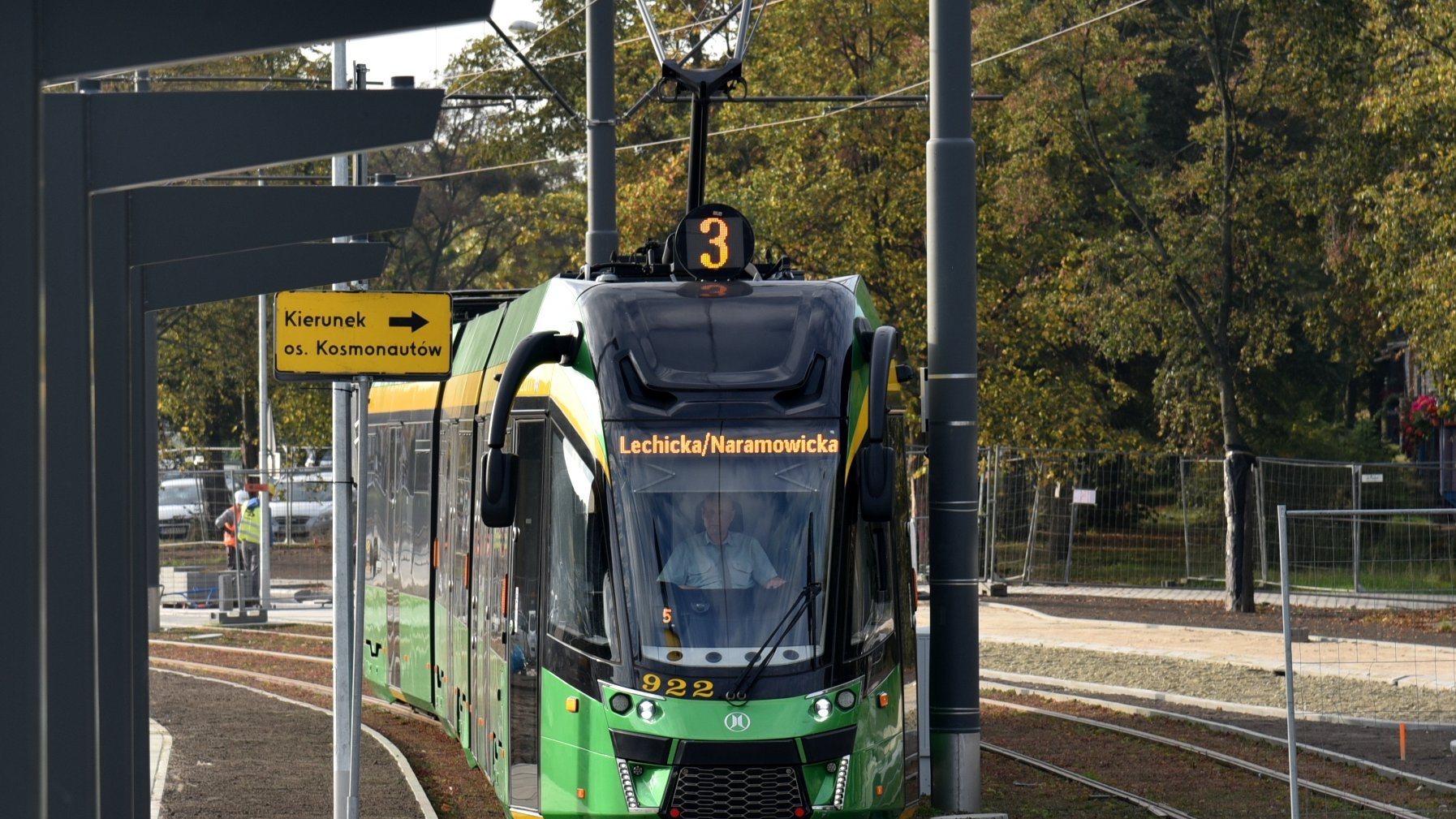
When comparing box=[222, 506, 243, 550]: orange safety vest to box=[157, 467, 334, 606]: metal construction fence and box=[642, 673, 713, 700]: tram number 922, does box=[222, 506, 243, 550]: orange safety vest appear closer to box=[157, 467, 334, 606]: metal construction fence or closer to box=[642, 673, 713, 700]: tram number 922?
box=[157, 467, 334, 606]: metal construction fence

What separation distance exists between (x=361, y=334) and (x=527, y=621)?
173cm

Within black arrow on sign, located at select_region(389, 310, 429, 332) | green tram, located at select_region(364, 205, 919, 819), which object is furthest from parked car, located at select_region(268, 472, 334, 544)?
green tram, located at select_region(364, 205, 919, 819)

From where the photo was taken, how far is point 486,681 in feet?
38.7

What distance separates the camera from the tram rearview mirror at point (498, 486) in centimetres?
951

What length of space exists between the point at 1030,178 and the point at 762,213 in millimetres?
4381

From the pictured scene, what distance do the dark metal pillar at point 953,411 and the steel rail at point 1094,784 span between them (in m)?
1.17

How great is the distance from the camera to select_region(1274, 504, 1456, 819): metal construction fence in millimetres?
14180

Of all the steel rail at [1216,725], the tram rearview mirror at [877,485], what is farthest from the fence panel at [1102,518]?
the tram rearview mirror at [877,485]

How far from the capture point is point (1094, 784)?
44.3ft

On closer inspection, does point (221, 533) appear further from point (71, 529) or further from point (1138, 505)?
point (71, 529)

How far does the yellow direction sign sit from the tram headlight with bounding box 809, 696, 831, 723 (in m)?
2.66

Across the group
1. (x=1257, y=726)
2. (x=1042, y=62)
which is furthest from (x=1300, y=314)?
(x=1257, y=726)

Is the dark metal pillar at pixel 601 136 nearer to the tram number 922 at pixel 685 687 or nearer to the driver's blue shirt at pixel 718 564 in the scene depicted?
the driver's blue shirt at pixel 718 564

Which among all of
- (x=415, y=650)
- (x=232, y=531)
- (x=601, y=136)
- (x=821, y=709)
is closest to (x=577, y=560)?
(x=821, y=709)
